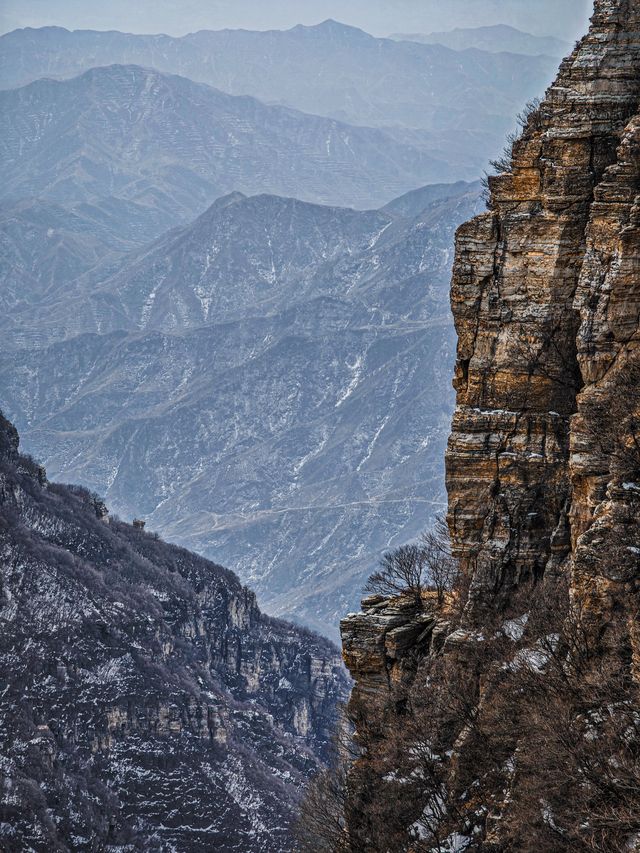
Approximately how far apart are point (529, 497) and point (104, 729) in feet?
335

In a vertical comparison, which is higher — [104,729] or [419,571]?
[104,729]

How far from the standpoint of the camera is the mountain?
131 m

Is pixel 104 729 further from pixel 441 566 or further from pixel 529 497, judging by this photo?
pixel 529 497

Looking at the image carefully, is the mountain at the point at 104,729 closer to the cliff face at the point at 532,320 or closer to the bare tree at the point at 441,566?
the bare tree at the point at 441,566

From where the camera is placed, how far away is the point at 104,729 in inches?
5906

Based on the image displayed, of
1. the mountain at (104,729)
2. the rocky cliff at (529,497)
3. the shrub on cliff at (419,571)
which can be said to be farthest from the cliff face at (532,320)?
the mountain at (104,729)

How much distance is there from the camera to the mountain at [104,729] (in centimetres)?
13125

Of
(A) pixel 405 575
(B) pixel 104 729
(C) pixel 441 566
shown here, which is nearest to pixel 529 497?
(C) pixel 441 566

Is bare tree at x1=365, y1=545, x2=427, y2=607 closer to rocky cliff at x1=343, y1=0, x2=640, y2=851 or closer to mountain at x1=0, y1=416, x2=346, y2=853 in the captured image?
rocky cliff at x1=343, y1=0, x2=640, y2=851

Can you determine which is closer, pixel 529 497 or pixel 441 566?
pixel 529 497

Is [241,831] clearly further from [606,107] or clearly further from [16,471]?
[606,107]

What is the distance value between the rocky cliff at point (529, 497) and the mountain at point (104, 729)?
68.4m

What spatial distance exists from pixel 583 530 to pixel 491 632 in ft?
21.5

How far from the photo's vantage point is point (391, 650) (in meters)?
→ 58.4
